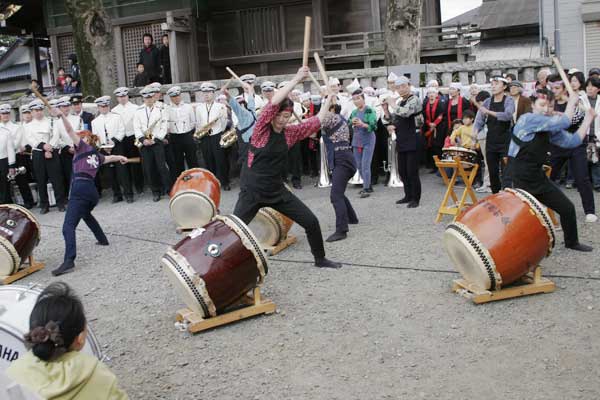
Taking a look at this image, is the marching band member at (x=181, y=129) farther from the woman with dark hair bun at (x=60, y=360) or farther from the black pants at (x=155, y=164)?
the woman with dark hair bun at (x=60, y=360)

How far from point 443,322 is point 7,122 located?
9.40 m

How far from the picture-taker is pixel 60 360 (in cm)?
294

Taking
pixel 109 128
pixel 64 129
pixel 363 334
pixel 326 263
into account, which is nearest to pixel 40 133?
pixel 64 129

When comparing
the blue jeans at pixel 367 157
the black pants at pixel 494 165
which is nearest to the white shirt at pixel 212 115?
the blue jeans at pixel 367 157

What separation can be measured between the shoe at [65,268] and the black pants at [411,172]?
448cm

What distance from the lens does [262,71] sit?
17.6 m

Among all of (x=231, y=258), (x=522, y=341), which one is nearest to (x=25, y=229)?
(x=231, y=258)

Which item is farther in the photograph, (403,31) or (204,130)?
(403,31)

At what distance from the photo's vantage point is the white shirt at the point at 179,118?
11.8 m

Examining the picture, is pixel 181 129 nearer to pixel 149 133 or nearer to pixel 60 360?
pixel 149 133

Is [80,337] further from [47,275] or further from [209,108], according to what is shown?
[209,108]

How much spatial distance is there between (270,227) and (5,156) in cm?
649

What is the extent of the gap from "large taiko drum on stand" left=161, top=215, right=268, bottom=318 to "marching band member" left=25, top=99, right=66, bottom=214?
6.97 meters

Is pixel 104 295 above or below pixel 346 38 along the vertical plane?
below
